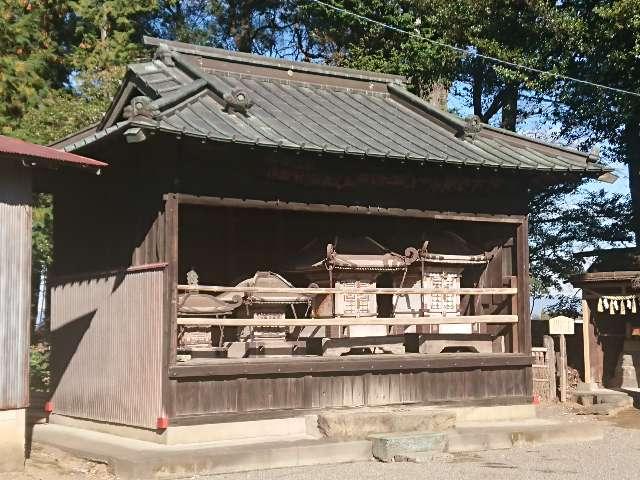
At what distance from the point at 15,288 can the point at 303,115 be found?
204 inches

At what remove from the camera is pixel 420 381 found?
1363cm

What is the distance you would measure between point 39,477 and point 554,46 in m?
16.4

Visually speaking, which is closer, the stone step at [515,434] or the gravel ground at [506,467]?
the gravel ground at [506,467]

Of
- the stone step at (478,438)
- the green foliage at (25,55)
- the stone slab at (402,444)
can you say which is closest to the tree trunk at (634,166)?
the stone step at (478,438)

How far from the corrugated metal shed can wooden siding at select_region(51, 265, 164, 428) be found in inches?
82.2

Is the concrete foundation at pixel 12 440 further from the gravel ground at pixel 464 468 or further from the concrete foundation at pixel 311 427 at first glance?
the concrete foundation at pixel 311 427

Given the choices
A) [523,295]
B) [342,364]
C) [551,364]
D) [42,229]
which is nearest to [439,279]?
[523,295]

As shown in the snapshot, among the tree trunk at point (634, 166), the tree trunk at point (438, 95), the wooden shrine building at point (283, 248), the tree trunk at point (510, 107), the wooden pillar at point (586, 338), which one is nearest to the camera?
the wooden shrine building at point (283, 248)

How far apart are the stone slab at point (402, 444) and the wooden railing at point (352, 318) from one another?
182 cm

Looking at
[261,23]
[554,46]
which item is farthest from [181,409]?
[261,23]

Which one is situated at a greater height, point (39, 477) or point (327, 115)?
point (327, 115)

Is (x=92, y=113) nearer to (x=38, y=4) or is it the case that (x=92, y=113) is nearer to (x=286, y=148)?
(x=38, y=4)

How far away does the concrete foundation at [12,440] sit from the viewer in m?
10.3

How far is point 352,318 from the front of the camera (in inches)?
537
